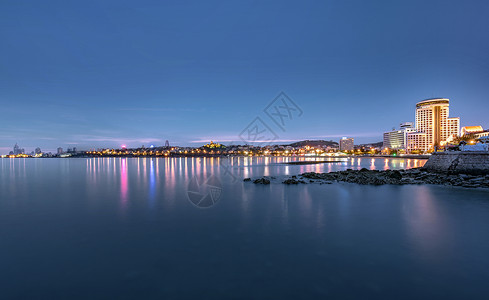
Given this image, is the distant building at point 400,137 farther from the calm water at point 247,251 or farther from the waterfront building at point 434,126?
the calm water at point 247,251

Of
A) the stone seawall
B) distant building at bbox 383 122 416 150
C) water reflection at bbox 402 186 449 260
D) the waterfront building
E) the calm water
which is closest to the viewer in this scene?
the calm water

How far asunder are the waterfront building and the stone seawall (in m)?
152

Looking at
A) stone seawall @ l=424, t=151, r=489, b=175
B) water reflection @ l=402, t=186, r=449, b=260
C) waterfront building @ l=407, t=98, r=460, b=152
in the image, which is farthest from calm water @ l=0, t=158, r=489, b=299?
waterfront building @ l=407, t=98, r=460, b=152

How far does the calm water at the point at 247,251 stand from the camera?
5.85m

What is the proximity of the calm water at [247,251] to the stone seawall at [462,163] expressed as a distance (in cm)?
1641

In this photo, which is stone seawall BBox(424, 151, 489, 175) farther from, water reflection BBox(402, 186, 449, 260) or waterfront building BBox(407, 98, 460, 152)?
waterfront building BBox(407, 98, 460, 152)

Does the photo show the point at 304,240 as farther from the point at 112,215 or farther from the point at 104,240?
the point at 112,215

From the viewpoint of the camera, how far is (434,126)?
6304 inches

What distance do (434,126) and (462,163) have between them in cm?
16810

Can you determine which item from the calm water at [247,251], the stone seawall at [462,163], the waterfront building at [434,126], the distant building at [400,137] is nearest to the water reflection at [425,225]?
the calm water at [247,251]

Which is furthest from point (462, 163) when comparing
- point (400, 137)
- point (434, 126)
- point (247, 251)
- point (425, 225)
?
point (400, 137)

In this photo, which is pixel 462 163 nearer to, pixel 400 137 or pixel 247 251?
pixel 247 251

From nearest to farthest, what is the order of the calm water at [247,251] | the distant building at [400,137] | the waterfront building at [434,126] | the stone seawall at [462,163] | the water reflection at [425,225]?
the calm water at [247,251] < the water reflection at [425,225] < the stone seawall at [462,163] < the waterfront building at [434,126] < the distant building at [400,137]

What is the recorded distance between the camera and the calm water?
5.85 m
